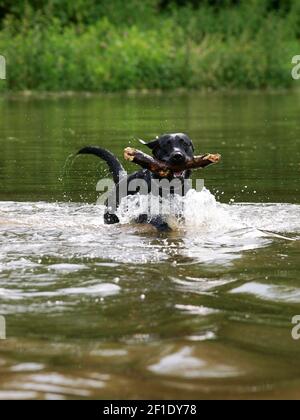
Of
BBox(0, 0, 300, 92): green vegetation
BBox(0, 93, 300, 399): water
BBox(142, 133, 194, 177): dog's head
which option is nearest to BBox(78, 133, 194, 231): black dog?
BBox(142, 133, 194, 177): dog's head

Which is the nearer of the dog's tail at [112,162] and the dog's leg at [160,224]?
the dog's leg at [160,224]

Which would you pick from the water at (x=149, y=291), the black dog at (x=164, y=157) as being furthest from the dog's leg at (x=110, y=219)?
the water at (x=149, y=291)

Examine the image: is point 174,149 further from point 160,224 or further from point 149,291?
point 149,291

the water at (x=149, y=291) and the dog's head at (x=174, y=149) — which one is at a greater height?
the dog's head at (x=174, y=149)

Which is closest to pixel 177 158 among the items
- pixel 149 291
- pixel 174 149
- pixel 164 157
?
pixel 174 149

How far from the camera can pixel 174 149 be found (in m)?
6.62

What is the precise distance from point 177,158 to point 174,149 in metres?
0.10

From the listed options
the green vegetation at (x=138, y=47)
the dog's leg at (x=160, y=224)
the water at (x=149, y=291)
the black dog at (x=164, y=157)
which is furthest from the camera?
the green vegetation at (x=138, y=47)

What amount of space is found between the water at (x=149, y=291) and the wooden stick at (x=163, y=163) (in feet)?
0.86

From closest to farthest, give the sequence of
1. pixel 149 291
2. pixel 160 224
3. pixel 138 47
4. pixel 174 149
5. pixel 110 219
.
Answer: pixel 149 291
pixel 160 224
pixel 174 149
pixel 110 219
pixel 138 47

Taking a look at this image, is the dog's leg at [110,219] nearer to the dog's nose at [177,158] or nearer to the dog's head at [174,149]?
the dog's head at [174,149]

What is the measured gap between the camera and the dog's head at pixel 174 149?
659 cm

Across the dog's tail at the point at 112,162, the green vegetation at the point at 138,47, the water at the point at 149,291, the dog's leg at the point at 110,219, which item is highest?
the green vegetation at the point at 138,47

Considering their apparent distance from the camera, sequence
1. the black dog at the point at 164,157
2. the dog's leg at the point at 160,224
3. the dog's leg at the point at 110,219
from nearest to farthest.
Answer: the dog's leg at the point at 160,224, the black dog at the point at 164,157, the dog's leg at the point at 110,219
